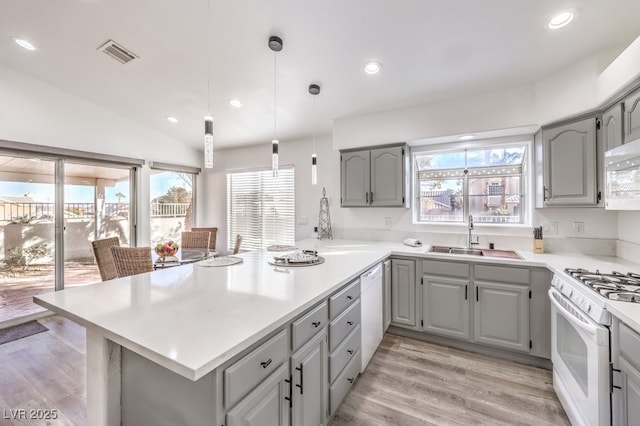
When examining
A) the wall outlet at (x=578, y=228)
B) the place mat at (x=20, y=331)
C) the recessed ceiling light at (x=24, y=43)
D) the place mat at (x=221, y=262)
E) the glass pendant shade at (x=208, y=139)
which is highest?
the recessed ceiling light at (x=24, y=43)

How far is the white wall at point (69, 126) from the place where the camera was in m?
3.02

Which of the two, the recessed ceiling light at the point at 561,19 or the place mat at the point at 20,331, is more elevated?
the recessed ceiling light at the point at 561,19

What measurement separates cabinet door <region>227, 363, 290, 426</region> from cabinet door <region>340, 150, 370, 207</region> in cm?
235

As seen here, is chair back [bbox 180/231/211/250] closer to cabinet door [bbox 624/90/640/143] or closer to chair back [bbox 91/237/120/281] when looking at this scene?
chair back [bbox 91/237/120/281]

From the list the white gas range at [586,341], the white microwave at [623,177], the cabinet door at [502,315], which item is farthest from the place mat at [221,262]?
the white microwave at [623,177]

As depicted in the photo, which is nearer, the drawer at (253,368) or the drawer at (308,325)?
the drawer at (253,368)

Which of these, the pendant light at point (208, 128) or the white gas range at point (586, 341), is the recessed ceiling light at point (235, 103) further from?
the white gas range at point (586, 341)

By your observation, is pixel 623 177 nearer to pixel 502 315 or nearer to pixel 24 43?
pixel 502 315

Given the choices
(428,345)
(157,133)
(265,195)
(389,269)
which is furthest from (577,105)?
(157,133)

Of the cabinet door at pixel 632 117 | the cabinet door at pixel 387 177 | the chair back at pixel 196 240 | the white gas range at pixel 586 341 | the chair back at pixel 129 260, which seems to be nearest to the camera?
the white gas range at pixel 586 341

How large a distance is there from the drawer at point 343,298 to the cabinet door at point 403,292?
924mm

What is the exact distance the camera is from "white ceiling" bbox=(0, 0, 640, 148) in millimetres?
1877

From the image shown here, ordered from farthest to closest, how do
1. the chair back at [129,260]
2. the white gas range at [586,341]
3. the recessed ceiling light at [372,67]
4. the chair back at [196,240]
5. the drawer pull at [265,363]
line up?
the chair back at [196,240] < the chair back at [129,260] < the recessed ceiling light at [372,67] < the white gas range at [586,341] < the drawer pull at [265,363]

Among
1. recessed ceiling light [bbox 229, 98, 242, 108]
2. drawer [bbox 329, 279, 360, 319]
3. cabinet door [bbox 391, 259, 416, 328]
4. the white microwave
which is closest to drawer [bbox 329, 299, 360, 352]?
drawer [bbox 329, 279, 360, 319]
